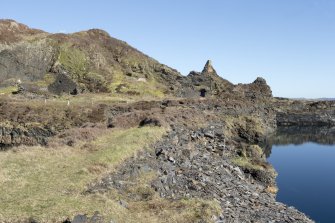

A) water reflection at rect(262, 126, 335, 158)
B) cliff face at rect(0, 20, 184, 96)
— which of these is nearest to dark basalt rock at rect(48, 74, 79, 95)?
cliff face at rect(0, 20, 184, 96)

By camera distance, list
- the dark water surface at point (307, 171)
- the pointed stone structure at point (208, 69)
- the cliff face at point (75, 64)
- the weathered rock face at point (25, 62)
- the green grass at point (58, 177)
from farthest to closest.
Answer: the pointed stone structure at point (208, 69) < the cliff face at point (75, 64) < the weathered rock face at point (25, 62) < the dark water surface at point (307, 171) < the green grass at point (58, 177)

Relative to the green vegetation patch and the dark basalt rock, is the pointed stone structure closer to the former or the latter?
the green vegetation patch

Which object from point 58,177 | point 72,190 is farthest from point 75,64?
point 72,190

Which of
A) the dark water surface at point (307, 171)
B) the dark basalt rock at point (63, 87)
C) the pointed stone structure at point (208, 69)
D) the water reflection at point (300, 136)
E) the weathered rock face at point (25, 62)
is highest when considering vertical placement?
the pointed stone structure at point (208, 69)


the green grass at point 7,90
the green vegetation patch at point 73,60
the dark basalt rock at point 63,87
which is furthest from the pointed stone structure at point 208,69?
the green grass at point 7,90

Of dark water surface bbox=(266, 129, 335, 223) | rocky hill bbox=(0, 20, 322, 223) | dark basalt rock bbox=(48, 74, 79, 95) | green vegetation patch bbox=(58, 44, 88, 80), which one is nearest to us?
rocky hill bbox=(0, 20, 322, 223)

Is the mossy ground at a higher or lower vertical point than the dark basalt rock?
lower

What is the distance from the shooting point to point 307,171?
6144 cm

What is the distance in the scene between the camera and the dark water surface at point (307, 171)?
41213 mm

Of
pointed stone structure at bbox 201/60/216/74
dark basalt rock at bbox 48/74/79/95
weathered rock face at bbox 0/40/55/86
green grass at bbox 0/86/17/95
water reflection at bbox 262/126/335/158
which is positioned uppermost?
pointed stone structure at bbox 201/60/216/74

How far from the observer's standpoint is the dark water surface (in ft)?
135

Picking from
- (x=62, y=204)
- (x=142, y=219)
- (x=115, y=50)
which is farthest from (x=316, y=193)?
(x=115, y=50)

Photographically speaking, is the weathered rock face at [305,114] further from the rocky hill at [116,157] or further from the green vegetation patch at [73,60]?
the green vegetation patch at [73,60]


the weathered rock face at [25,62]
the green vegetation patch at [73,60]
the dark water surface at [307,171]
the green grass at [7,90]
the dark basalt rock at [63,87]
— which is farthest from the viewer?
the green vegetation patch at [73,60]
